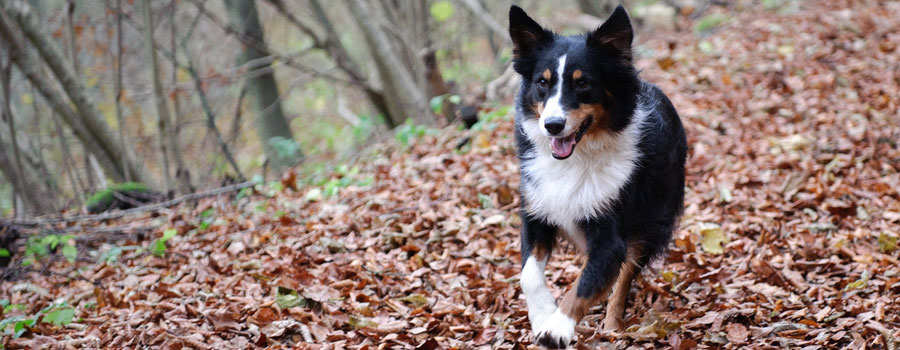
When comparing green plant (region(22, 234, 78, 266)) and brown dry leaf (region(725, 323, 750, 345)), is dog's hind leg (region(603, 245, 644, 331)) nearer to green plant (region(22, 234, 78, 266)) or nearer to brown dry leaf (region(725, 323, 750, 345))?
brown dry leaf (region(725, 323, 750, 345))

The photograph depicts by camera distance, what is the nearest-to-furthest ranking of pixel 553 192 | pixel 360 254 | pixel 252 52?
pixel 553 192 < pixel 360 254 < pixel 252 52

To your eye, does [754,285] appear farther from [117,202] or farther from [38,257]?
[117,202]

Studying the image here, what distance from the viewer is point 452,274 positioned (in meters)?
4.96

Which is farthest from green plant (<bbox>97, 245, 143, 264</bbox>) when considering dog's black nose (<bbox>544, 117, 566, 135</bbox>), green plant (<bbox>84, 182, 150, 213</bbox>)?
dog's black nose (<bbox>544, 117, 566, 135</bbox>)

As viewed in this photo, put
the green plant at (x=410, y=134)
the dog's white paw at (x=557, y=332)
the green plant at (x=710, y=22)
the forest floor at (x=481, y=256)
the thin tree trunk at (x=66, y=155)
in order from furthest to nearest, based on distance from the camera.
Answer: the green plant at (x=710, y=22)
the thin tree trunk at (x=66, y=155)
the green plant at (x=410, y=134)
the forest floor at (x=481, y=256)
the dog's white paw at (x=557, y=332)

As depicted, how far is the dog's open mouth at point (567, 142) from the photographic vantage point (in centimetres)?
358

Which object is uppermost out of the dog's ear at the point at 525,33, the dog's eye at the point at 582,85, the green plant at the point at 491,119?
the dog's ear at the point at 525,33

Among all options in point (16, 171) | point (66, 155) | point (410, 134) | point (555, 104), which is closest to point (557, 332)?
point (555, 104)

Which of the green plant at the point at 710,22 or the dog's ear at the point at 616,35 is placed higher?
the dog's ear at the point at 616,35

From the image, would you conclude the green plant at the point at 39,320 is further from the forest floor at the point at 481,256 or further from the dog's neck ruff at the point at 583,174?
the dog's neck ruff at the point at 583,174

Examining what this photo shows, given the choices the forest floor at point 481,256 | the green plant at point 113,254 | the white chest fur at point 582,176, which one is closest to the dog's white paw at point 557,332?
the forest floor at point 481,256

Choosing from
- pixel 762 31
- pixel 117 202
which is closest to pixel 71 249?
pixel 117 202

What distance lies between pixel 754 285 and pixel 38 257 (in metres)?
6.08

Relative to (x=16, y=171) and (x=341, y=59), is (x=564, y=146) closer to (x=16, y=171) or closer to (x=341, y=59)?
(x=16, y=171)
